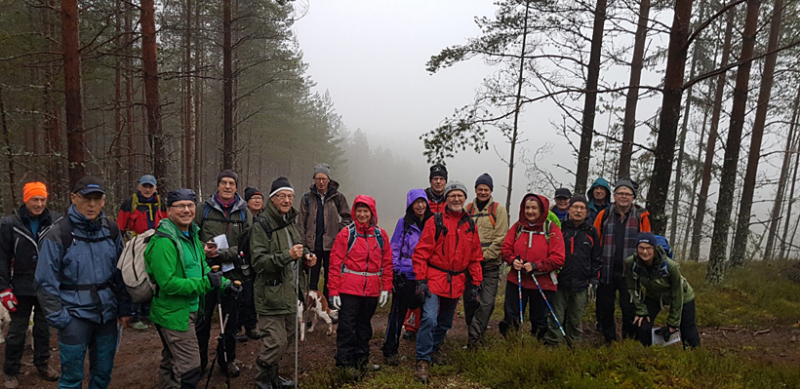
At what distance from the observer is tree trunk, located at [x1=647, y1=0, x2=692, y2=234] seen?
648 cm

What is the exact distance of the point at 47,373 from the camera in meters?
4.83

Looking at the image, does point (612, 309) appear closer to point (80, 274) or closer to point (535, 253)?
point (535, 253)

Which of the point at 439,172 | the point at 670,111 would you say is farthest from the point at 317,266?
the point at 670,111

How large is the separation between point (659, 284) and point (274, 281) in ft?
14.8

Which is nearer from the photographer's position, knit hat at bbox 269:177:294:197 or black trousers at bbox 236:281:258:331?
knit hat at bbox 269:177:294:197

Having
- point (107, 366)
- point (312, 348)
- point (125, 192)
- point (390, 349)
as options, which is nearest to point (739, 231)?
point (390, 349)

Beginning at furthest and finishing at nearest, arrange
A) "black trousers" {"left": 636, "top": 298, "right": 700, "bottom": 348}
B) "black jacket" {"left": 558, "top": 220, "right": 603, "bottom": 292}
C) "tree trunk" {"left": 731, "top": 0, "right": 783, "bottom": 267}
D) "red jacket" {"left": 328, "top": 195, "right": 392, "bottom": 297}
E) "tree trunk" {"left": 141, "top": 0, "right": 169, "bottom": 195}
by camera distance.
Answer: "tree trunk" {"left": 731, "top": 0, "right": 783, "bottom": 267} → "tree trunk" {"left": 141, "top": 0, "right": 169, "bottom": 195} → "black jacket" {"left": 558, "top": 220, "right": 603, "bottom": 292} → "black trousers" {"left": 636, "top": 298, "right": 700, "bottom": 348} → "red jacket" {"left": 328, "top": 195, "right": 392, "bottom": 297}

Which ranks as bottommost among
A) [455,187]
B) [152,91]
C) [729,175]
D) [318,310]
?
[318,310]

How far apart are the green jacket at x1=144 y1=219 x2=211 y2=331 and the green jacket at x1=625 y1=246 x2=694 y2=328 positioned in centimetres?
494

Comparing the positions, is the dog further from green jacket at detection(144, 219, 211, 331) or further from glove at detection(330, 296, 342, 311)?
green jacket at detection(144, 219, 211, 331)

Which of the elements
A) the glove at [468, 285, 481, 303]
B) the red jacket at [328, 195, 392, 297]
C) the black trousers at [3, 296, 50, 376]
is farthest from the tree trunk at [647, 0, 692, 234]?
the black trousers at [3, 296, 50, 376]

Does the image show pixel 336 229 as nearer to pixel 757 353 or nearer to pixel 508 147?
pixel 757 353

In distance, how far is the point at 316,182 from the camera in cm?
616

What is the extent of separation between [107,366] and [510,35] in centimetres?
1130
